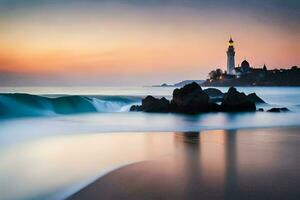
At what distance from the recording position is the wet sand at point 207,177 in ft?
15.6

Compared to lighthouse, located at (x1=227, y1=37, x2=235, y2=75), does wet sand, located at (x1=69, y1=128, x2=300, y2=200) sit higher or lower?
lower

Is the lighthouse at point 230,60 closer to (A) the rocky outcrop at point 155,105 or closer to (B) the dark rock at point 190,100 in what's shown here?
(A) the rocky outcrop at point 155,105

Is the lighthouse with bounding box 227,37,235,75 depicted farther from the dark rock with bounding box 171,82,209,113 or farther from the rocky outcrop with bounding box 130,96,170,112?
the dark rock with bounding box 171,82,209,113

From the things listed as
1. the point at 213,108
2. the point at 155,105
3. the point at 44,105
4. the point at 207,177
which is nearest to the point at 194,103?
the point at 213,108

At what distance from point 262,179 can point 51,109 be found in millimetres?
19558

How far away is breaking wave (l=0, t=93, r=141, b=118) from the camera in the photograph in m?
21.0

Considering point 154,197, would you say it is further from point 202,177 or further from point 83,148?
point 83,148

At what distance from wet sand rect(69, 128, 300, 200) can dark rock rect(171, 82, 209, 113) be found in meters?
13.2

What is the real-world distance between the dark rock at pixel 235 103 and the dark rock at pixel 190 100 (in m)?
1.29

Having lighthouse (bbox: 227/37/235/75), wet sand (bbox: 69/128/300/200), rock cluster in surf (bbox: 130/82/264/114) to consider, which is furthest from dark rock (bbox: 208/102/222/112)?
lighthouse (bbox: 227/37/235/75)

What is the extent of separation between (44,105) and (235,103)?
12.0 meters

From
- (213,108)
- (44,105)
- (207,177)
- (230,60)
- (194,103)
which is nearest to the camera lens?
(207,177)

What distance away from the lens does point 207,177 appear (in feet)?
18.6

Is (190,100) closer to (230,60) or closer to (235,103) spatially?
(235,103)
